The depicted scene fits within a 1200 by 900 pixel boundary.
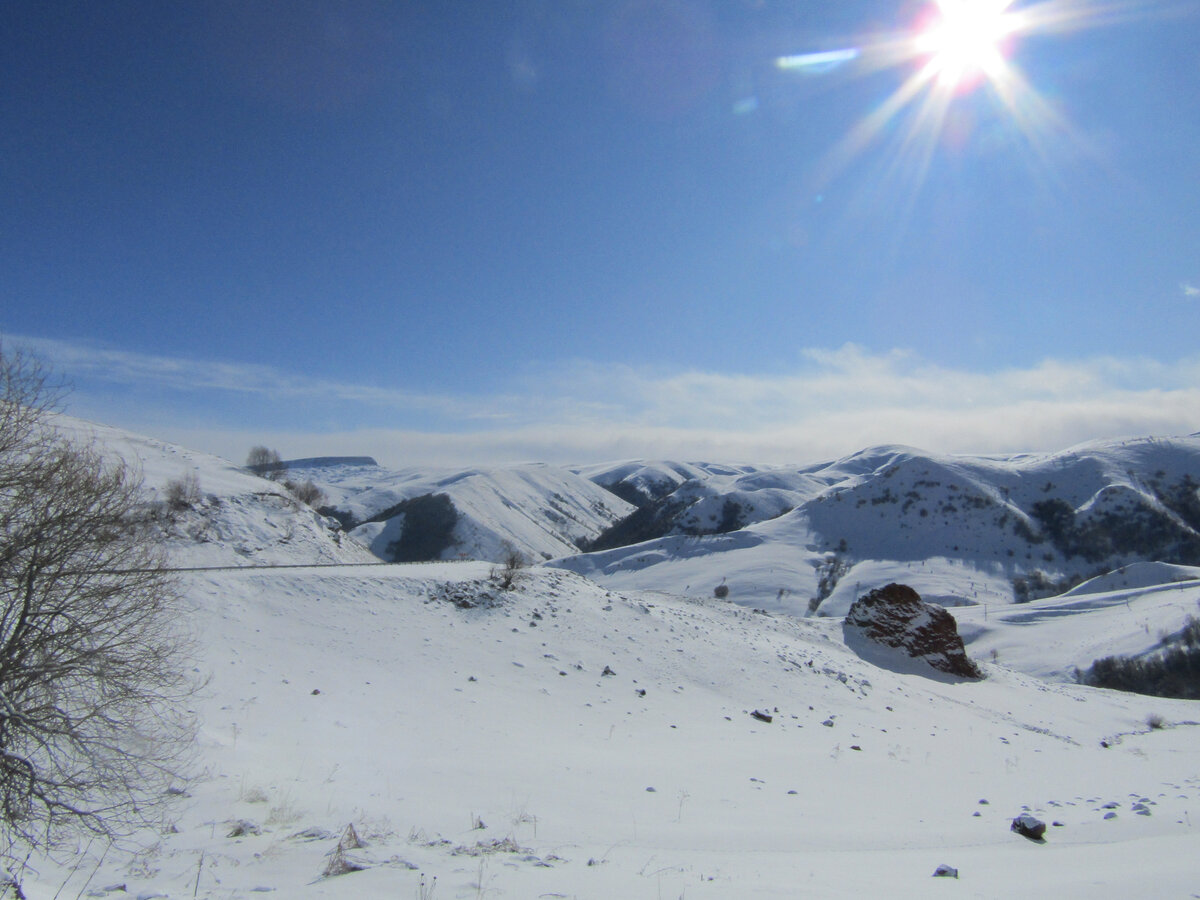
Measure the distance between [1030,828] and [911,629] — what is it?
2537 cm

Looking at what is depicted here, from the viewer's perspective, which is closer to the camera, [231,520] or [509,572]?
[509,572]

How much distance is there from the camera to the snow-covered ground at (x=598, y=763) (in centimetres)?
674

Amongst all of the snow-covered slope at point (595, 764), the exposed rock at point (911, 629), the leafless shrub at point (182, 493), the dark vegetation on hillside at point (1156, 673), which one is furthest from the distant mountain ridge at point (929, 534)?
the snow-covered slope at point (595, 764)

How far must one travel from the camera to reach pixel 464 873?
21.0ft

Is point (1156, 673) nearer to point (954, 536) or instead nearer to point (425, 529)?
point (954, 536)

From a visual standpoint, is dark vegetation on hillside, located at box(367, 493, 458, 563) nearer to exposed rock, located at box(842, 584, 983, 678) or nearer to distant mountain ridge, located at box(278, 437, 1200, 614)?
distant mountain ridge, located at box(278, 437, 1200, 614)

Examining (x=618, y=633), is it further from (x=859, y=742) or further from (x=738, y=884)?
(x=738, y=884)

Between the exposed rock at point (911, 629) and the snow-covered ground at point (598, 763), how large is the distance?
1809 mm

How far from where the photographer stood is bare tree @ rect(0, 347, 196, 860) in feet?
23.9

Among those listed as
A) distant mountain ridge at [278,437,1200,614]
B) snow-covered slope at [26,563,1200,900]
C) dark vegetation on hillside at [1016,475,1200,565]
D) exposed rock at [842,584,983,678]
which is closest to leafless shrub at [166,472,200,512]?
snow-covered slope at [26,563,1200,900]

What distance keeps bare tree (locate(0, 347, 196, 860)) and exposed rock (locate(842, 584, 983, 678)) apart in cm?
3219

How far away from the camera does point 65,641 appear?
307 inches

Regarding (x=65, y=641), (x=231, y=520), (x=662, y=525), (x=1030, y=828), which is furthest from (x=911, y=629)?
(x=662, y=525)

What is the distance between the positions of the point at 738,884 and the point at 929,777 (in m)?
9.83
